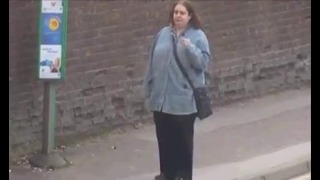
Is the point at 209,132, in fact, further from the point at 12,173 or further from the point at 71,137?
the point at 12,173

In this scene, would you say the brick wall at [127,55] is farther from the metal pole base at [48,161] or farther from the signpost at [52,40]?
the signpost at [52,40]

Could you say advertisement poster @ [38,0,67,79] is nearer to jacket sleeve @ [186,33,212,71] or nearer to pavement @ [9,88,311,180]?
pavement @ [9,88,311,180]

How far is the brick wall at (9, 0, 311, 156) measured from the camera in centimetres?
863

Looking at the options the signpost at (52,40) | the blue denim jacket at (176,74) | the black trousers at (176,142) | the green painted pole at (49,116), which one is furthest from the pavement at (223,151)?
the blue denim jacket at (176,74)

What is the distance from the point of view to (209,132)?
9.92m

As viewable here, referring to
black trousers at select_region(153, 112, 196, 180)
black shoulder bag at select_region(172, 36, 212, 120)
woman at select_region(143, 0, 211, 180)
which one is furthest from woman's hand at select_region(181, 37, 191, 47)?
black trousers at select_region(153, 112, 196, 180)

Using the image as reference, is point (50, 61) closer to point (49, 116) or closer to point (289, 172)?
point (49, 116)

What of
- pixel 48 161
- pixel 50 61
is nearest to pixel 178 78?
pixel 50 61

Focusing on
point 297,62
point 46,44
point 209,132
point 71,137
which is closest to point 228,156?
point 209,132

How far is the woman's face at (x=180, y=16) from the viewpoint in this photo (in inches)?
291

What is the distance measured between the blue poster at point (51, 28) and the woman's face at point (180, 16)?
3.96 ft

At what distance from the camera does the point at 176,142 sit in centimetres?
756

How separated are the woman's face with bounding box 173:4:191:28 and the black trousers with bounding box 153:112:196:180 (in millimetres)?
775
